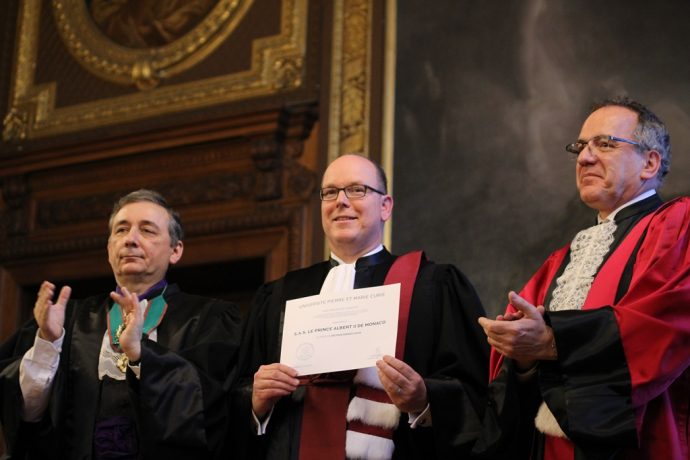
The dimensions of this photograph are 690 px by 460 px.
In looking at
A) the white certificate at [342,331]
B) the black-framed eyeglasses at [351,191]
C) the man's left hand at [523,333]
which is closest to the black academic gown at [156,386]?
the white certificate at [342,331]

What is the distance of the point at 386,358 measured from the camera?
11.6 feet

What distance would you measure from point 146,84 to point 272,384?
351cm

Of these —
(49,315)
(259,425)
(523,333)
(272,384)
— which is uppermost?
(49,315)

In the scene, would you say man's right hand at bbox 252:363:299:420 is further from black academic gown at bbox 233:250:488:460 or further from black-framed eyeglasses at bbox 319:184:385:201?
black-framed eyeglasses at bbox 319:184:385:201

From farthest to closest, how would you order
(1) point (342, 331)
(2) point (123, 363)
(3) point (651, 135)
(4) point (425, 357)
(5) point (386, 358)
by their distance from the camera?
(2) point (123, 363), (4) point (425, 357), (3) point (651, 135), (1) point (342, 331), (5) point (386, 358)

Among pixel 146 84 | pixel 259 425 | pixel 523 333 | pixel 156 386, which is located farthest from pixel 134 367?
pixel 146 84

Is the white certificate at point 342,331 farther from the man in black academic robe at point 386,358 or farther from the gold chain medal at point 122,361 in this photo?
the gold chain medal at point 122,361

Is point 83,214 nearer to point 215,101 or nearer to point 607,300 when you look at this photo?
point 215,101

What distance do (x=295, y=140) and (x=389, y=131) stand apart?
561mm

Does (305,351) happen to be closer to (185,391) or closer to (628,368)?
(185,391)

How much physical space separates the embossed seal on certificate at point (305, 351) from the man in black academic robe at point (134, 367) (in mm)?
427

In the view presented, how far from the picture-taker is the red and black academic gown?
127 inches

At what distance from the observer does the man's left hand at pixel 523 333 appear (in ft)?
10.9

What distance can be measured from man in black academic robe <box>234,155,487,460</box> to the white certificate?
70 millimetres
